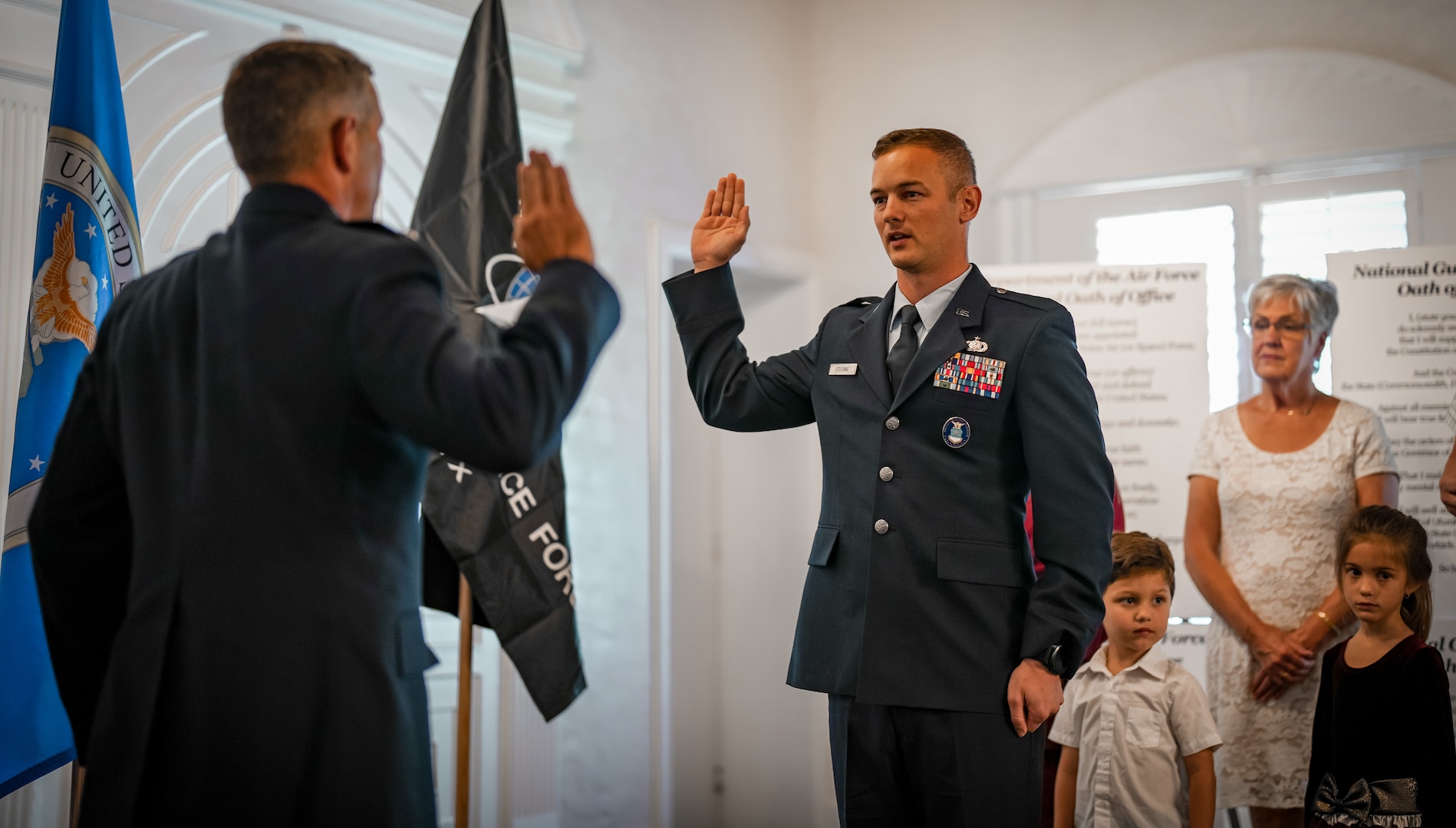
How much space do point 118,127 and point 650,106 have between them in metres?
2.22

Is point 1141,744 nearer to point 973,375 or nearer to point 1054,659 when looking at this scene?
point 1054,659

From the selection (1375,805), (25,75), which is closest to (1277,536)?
(1375,805)

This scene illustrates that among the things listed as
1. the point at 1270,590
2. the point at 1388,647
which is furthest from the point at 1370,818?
the point at 1270,590

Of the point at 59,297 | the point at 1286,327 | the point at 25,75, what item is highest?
the point at 25,75

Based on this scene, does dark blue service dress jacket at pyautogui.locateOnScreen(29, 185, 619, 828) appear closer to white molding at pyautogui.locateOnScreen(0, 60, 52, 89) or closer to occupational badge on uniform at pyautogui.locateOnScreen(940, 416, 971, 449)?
occupational badge on uniform at pyautogui.locateOnScreen(940, 416, 971, 449)

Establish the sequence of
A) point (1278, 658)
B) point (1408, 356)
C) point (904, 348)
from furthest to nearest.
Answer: point (1408, 356), point (1278, 658), point (904, 348)

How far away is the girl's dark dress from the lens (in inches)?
101

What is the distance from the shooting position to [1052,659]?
1.63 meters

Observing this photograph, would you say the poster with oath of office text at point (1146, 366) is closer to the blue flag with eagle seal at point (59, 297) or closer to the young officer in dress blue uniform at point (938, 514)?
the young officer in dress blue uniform at point (938, 514)

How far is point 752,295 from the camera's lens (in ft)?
16.8

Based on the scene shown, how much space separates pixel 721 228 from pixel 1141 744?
1.59 meters

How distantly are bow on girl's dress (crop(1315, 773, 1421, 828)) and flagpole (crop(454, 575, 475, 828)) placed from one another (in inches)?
77.7

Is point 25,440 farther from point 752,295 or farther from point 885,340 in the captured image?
point 752,295

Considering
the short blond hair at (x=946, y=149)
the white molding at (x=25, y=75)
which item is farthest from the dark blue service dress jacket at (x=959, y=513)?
the white molding at (x=25, y=75)
